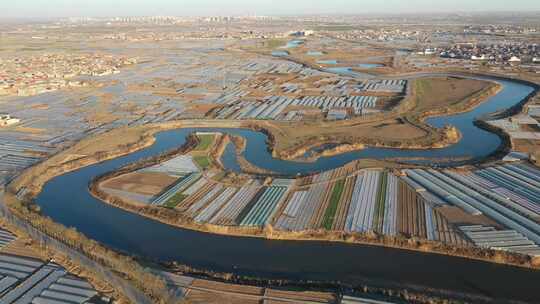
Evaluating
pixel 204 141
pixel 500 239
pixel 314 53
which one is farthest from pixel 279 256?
pixel 314 53

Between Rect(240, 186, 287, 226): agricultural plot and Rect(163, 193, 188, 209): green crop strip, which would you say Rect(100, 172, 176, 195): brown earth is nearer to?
Rect(163, 193, 188, 209): green crop strip

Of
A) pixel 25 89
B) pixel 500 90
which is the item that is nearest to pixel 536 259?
pixel 500 90

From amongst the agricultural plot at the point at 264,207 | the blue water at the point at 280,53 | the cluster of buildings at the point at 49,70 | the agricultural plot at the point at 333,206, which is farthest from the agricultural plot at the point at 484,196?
the blue water at the point at 280,53

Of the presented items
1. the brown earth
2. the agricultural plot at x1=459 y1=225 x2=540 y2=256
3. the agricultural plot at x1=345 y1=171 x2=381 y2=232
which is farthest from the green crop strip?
the agricultural plot at x1=459 y1=225 x2=540 y2=256

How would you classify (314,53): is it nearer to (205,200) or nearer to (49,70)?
(49,70)

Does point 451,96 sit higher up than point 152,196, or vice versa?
point 451,96

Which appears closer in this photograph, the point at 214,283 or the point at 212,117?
the point at 214,283

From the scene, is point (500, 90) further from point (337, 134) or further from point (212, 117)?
point (212, 117)
